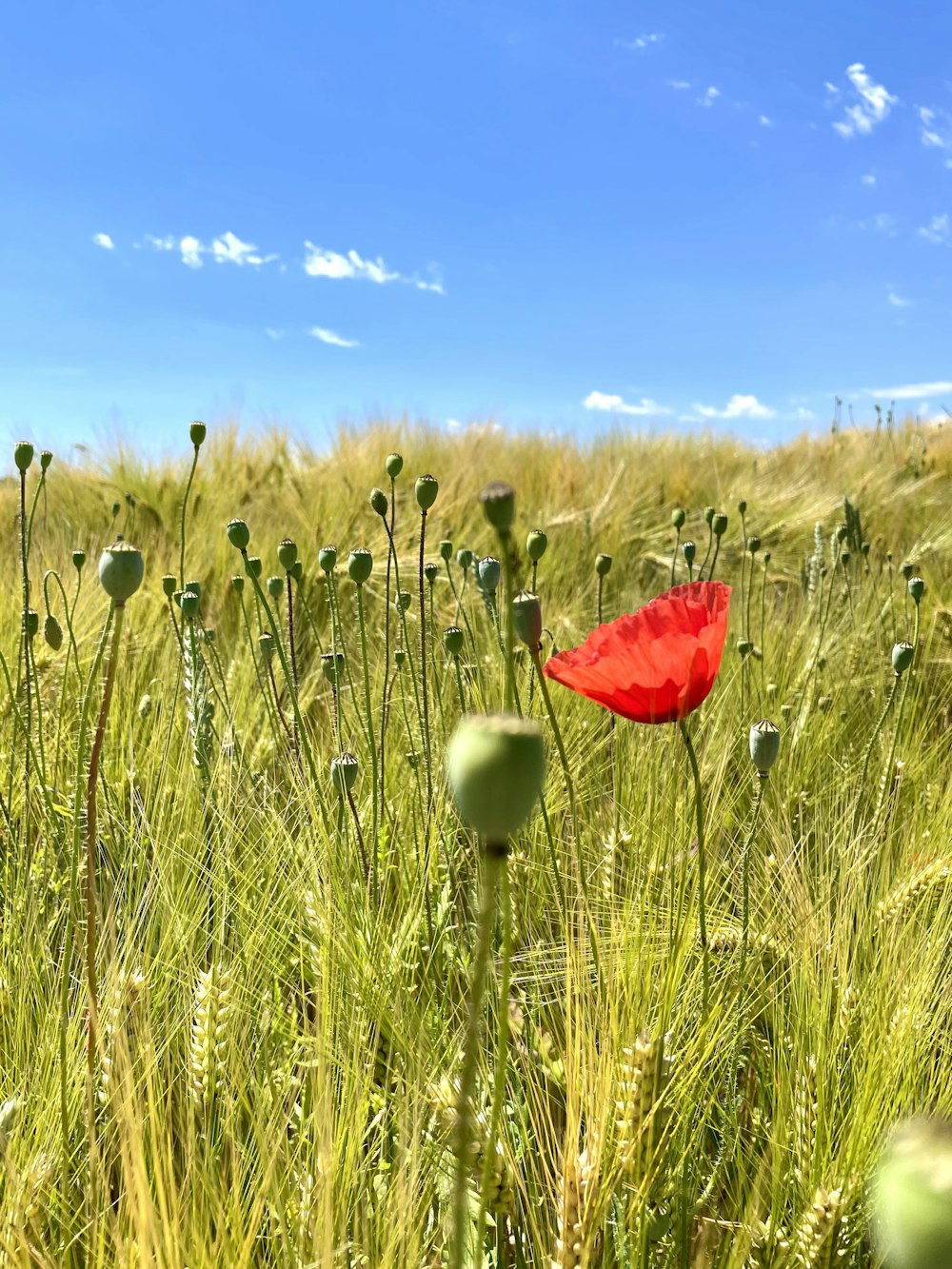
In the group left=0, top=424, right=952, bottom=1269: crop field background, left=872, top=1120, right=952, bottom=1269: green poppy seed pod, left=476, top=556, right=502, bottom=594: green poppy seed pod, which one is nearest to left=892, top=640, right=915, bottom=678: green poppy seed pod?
left=0, top=424, right=952, bottom=1269: crop field background

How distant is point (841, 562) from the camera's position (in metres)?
1.96

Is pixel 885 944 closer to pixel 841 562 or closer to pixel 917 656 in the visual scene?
pixel 841 562

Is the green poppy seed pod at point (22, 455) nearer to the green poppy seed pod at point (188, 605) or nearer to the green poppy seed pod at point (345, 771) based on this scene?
the green poppy seed pod at point (188, 605)

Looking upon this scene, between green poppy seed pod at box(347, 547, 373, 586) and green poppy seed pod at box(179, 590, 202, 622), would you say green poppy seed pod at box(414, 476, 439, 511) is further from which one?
A: green poppy seed pod at box(179, 590, 202, 622)

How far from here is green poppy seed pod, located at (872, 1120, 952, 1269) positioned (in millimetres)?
227

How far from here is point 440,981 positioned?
104 cm

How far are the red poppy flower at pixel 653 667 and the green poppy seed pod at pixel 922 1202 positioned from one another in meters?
0.52

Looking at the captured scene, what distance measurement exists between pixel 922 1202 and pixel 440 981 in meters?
0.86

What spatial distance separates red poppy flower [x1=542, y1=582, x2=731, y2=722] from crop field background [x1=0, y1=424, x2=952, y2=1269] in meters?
0.16

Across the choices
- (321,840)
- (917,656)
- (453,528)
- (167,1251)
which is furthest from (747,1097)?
(453,528)

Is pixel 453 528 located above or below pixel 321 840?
above

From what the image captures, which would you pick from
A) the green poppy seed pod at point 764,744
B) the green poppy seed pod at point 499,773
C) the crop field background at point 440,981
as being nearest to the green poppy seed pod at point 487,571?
the crop field background at point 440,981

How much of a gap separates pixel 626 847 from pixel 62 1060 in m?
0.71

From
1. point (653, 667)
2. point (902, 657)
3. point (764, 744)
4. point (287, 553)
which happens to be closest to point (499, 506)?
point (653, 667)
